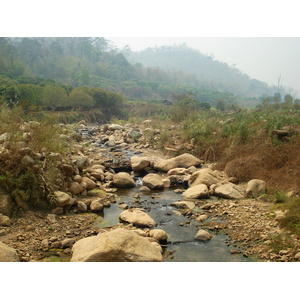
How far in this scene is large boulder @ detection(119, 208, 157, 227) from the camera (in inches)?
183

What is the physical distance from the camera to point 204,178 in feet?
22.0

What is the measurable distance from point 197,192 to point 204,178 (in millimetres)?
729

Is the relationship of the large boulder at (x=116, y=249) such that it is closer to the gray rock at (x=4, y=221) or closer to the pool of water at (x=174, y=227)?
the pool of water at (x=174, y=227)

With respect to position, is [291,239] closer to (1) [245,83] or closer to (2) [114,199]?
(2) [114,199]

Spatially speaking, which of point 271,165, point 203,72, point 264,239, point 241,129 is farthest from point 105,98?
point 203,72

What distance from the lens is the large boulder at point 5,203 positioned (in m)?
4.23

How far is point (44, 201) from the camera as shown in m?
4.80

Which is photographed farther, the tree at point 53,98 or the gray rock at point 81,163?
the tree at point 53,98

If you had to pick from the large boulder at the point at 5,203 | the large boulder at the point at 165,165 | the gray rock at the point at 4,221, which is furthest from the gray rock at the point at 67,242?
the large boulder at the point at 165,165

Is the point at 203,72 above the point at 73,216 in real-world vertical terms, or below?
above

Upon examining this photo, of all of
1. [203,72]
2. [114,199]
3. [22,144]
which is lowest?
[114,199]

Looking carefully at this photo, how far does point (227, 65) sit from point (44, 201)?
11497 centimetres

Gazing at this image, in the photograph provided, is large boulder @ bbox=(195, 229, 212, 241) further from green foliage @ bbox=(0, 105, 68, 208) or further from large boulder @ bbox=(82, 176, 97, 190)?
large boulder @ bbox=(82, 176, 97, 190)

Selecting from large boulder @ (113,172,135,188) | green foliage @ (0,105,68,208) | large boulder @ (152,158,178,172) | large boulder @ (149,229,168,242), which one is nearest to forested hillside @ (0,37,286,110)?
large boulder @ (152,158,178,172)
